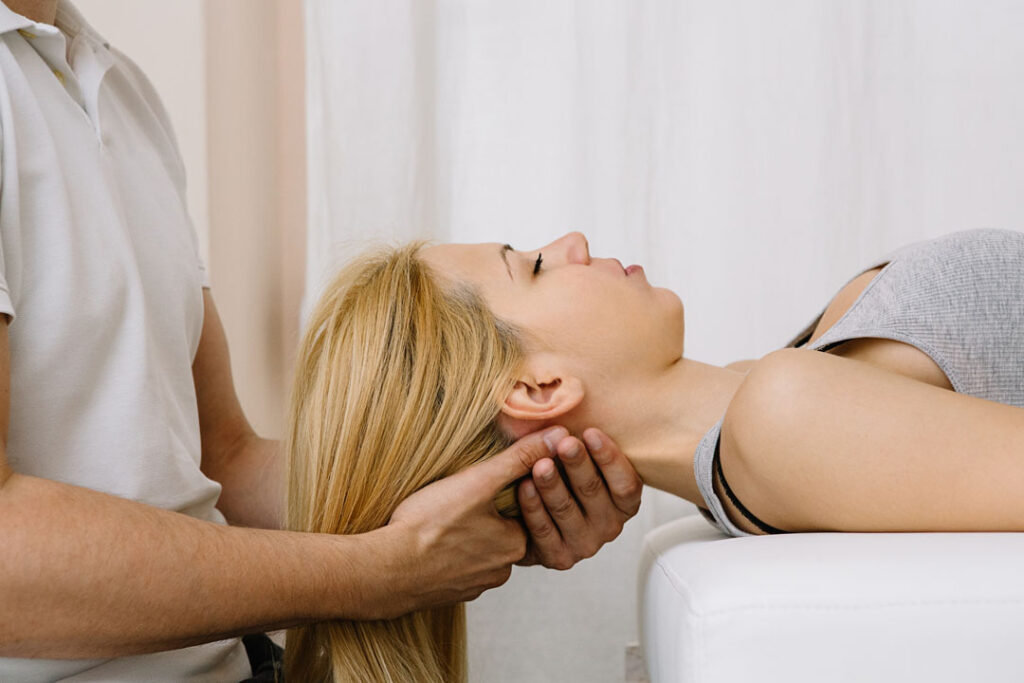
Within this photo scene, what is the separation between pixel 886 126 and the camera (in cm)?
168

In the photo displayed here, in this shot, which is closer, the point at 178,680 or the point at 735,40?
the point at 178,680

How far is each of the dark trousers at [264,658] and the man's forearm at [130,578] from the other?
30 centimetres

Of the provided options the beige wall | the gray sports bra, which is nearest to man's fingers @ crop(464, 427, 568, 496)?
the gray sports bra

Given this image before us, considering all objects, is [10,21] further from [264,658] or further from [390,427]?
[264,658]

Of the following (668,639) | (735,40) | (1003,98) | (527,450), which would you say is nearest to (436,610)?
(527,450)

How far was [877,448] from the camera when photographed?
0.80 metres

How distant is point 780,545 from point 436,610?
1.65 ft

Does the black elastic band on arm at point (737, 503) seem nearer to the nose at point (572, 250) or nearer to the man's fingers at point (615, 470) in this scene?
the man's fingers at point (615, 470)

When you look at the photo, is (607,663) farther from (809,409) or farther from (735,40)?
(735,40)

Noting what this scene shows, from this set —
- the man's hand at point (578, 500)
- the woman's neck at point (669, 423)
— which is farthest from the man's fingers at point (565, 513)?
the woman's neck at point (669, 423)

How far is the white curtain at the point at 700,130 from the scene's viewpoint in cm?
167

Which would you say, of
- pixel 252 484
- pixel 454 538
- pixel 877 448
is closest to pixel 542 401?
pixel 454 538

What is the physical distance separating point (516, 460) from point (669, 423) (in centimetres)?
21

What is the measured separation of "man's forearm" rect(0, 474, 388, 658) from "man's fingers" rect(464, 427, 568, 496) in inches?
8.0
